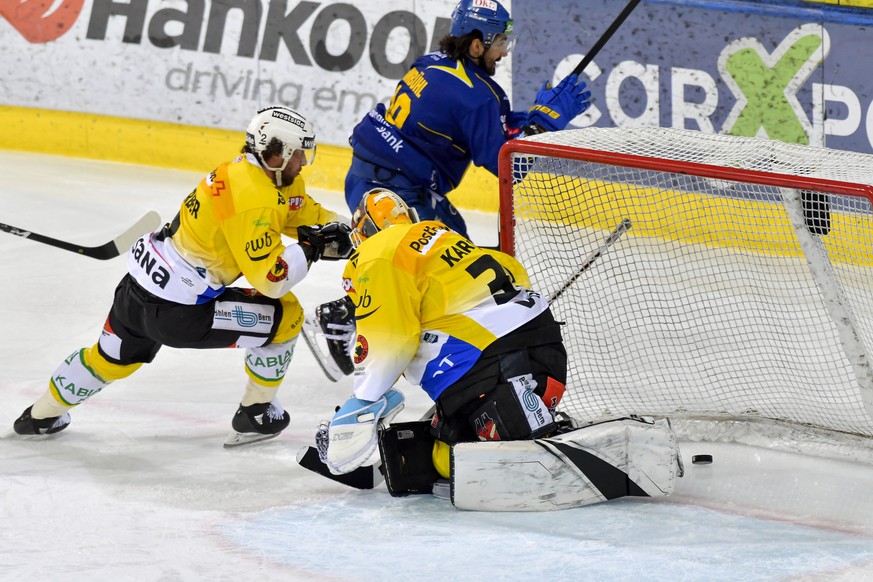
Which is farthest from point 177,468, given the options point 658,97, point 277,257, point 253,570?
point 658,97

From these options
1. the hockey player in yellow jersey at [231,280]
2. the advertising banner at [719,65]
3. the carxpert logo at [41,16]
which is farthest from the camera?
the carxpert logo at [41,16]

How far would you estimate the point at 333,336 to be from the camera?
398cm

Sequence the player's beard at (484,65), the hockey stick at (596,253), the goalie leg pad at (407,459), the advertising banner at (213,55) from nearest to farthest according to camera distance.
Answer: the goalie leg pad at (407,459) → the hockey stick at (596,253) → the player's beard at (484,65) → the advertising banner at (213,55)

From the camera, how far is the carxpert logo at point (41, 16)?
6.54 metres

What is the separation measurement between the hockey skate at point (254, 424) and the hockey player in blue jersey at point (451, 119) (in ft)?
2.78

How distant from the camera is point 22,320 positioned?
466cm

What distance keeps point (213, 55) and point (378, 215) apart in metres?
3.75

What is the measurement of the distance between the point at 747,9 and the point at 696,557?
3.79 m

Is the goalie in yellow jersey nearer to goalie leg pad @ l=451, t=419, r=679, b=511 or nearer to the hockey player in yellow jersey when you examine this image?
goalie leg pad @ l=451, t=419, r=679, b=511

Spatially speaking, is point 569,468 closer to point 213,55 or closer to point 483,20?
point 483,20

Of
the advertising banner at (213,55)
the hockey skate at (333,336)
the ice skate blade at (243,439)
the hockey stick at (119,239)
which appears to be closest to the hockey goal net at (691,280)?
the hockey skate at (333,336)

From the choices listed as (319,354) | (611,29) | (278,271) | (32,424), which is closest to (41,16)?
(319,354)

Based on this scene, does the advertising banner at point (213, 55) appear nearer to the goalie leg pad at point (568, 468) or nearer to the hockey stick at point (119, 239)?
the hockey stick at point (119, 239)

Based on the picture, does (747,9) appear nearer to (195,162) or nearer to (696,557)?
(195,162)
